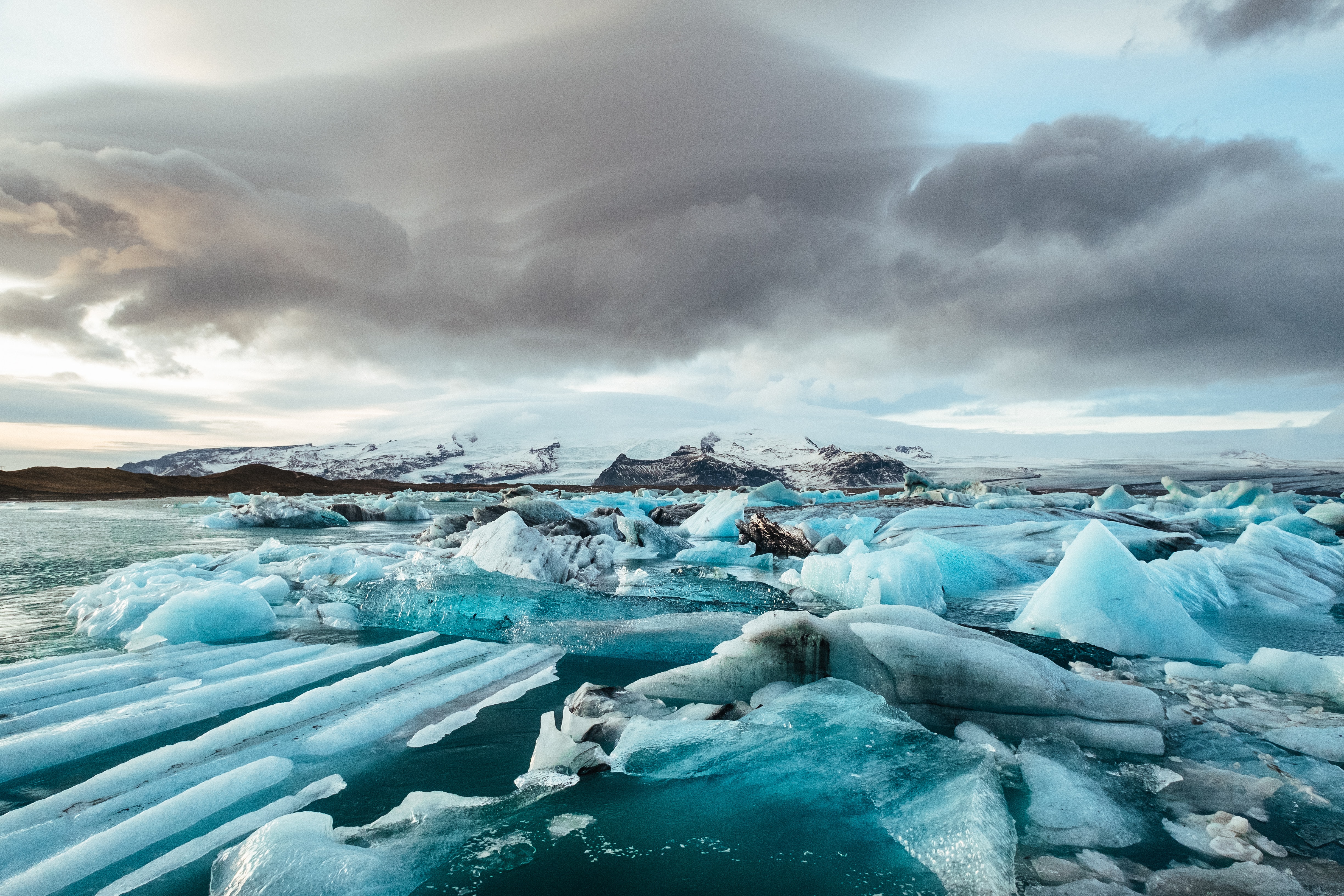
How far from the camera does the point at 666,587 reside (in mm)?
6738

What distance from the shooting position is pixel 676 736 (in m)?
2.48

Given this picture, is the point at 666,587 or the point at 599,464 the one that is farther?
the point at 599,464

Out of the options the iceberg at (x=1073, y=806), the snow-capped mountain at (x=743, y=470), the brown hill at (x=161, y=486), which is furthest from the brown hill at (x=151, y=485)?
the iceberg at (x=1073, y=806)

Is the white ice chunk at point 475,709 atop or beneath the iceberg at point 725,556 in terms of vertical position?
atop

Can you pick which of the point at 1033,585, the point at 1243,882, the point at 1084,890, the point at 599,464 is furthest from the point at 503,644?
the point at 599,464

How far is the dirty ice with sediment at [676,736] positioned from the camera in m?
1.76

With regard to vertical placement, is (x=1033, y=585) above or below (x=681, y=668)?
below

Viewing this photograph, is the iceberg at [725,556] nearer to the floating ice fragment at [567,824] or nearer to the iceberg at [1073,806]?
the iceberg at [1073,806]

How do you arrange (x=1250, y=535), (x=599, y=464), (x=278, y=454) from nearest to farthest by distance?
1. (x=1250, y=535)
2. (x=599, y=464)
3. (x=278, y=454)

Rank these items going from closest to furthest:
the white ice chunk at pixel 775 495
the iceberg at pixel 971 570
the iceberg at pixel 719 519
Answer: the iceberg at pixel 971 570 → the iceberg at pixel 719 519 → the white ice chunk at pixel 775 495

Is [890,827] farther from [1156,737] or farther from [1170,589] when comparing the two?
[1170,589]

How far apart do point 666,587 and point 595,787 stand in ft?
14.9

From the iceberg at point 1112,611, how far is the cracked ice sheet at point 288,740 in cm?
397

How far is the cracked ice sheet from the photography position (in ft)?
6.34
